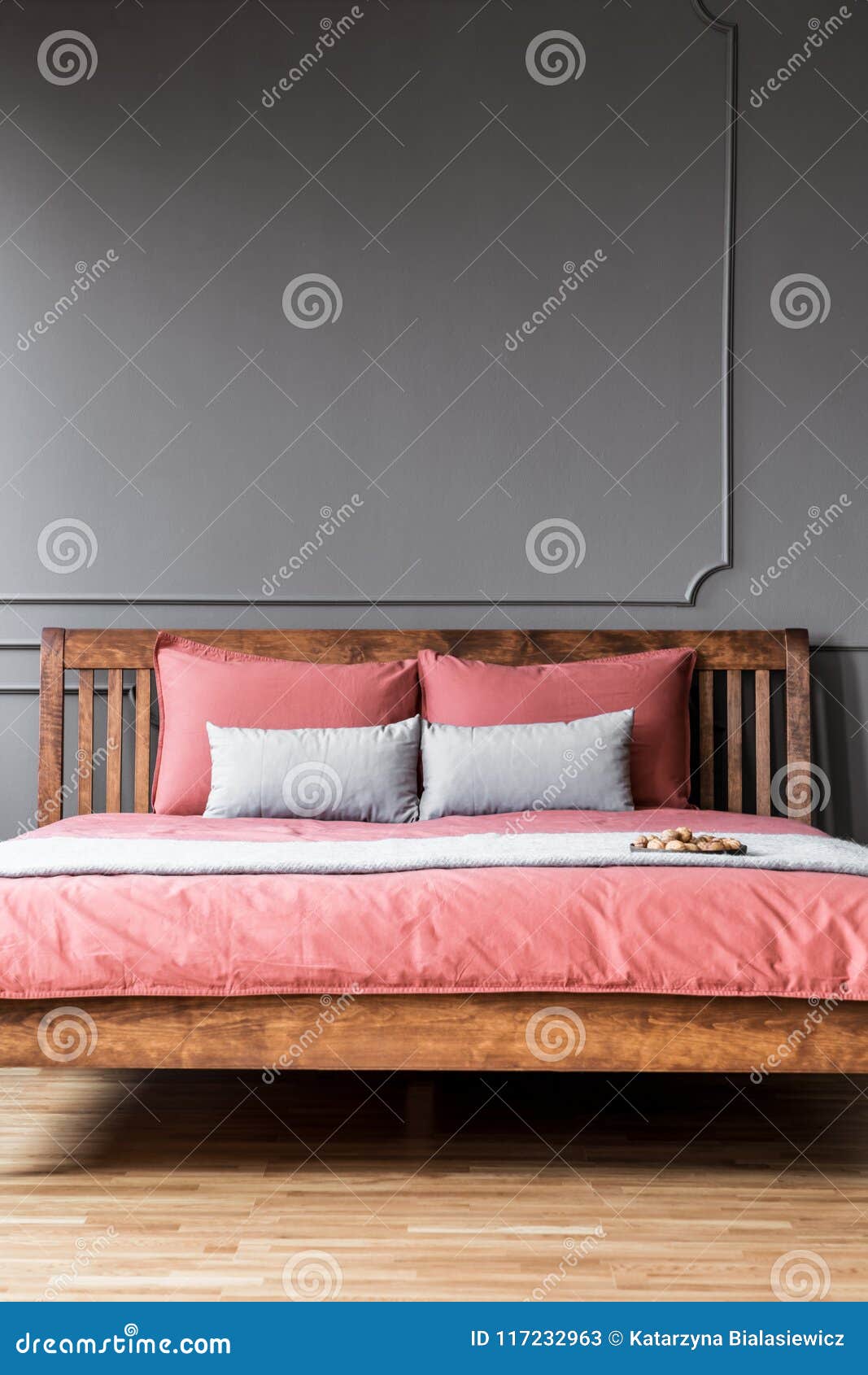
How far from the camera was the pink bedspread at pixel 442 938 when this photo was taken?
5.36 feet

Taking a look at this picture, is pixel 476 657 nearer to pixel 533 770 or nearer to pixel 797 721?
pixel 533 770

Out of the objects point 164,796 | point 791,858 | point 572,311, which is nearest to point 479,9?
point 572,311

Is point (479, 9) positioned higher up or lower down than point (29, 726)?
higher up

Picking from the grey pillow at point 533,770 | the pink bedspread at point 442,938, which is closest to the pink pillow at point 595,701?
the grey pillow at point 533,770

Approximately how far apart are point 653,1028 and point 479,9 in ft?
9.31

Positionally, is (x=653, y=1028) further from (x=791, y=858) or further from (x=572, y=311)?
(x=572, y=311)

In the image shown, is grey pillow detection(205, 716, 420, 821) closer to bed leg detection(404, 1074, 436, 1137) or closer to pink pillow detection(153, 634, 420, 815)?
pink pillow detection(153, 634, 420, 815)

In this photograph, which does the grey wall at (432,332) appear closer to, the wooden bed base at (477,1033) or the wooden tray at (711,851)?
the wooden tray at (711,851)

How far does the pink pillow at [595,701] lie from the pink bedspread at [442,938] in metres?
1.09

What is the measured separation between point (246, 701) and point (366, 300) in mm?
1200

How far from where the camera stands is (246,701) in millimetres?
2758

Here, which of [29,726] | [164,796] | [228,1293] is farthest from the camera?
[29,726]

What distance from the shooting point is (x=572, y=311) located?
3.08m
